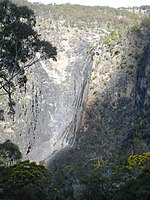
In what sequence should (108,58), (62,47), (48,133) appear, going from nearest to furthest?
1. (108,58)
2. (48,133)
3. (62,47)

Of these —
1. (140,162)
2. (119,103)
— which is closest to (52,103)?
(119,103)

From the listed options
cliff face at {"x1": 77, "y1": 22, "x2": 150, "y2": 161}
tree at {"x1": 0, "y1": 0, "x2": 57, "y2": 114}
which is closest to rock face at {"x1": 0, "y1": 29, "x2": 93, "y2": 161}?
cliff face at {"x1": 77, "y1": 22, "x2": 150, "y2": 161}

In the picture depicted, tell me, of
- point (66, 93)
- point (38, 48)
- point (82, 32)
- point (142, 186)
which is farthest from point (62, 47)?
point (142, 186)

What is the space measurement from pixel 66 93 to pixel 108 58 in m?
18.7

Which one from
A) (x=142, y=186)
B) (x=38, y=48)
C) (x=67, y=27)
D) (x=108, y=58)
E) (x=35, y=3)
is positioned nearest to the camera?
(x=142, y=186)

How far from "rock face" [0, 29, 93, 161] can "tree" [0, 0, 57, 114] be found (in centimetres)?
3324

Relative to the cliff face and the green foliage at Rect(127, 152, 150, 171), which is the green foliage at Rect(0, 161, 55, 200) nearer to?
the green foliage at Rect(127, 152, 150, 171)

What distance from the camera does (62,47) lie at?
93.6 meters

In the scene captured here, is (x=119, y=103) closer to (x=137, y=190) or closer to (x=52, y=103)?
(x=52, y=103)

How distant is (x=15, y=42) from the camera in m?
21.2

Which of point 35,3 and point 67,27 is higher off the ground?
point 35,3

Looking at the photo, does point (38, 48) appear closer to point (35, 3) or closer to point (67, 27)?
point (67, 27)

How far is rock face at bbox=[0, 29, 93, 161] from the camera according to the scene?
200ft

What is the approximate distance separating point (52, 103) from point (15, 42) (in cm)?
5467
